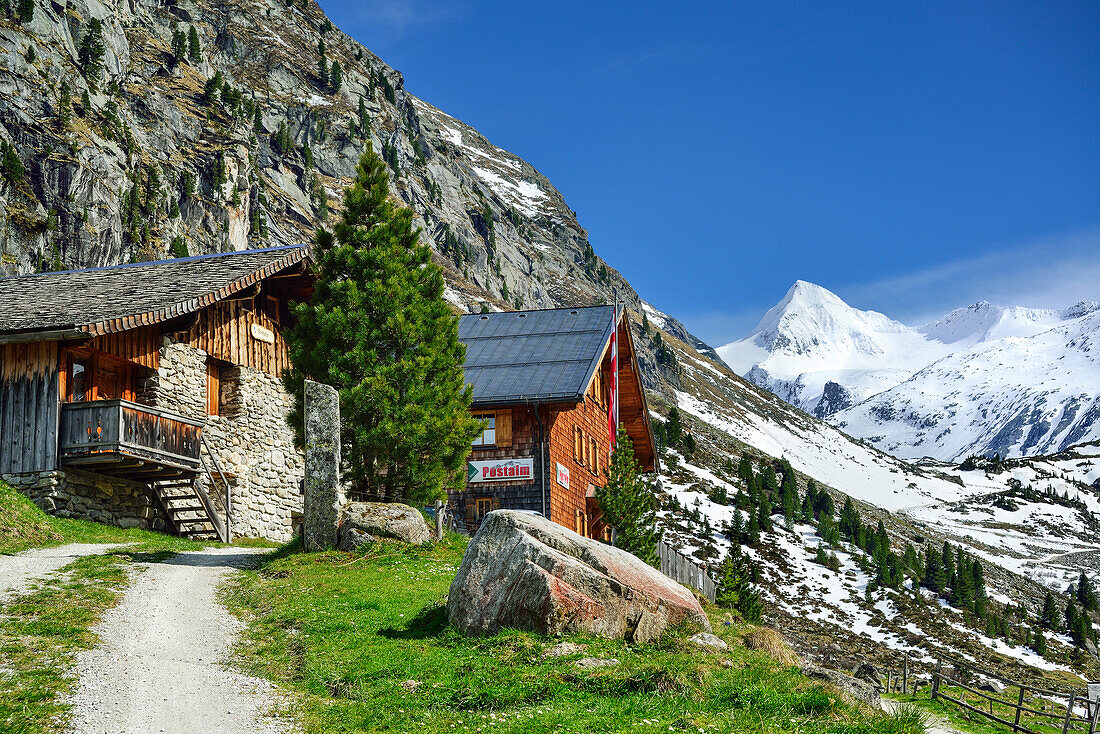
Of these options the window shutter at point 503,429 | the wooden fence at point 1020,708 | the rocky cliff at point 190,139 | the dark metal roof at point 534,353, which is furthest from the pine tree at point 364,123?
the wooden fence at point 1020,708

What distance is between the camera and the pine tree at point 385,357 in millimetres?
25516

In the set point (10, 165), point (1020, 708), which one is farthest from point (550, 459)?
point (10, 165)

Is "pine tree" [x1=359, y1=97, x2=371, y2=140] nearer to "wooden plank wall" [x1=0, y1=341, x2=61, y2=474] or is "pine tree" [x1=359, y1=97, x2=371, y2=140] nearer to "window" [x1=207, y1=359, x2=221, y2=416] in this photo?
"window" [x1=207, y1=359, x2=221, y2=416]

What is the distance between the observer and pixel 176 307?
28156 millimetres

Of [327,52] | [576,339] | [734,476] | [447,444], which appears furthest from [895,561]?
[327,52]

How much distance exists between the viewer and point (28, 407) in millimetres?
26859

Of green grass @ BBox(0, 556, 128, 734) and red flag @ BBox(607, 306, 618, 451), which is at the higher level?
red flag @ BBox(607, 306, 618, 451)

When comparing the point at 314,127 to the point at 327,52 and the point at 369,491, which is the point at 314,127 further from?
the point at 369,491

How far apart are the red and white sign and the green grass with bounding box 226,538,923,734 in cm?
1991

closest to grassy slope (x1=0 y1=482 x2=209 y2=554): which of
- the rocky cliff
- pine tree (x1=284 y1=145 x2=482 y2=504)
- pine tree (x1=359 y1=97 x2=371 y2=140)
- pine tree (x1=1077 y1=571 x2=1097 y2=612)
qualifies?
pine tree (x1=284 y1=145 x2=482 y2=504)

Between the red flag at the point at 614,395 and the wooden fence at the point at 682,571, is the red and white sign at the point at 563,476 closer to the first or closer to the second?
the wooden fence at the point at 682,571

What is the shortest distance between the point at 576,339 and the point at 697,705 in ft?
97.4

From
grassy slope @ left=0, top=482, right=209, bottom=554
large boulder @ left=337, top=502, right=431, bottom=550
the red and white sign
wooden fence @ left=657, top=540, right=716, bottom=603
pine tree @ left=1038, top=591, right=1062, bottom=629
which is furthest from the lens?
pine tree @ left=1038, top=591, right=1062, bottom=629

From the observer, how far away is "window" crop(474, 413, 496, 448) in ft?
120
